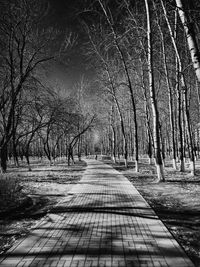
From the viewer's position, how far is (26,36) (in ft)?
51.8

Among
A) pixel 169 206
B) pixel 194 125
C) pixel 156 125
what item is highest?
pixel 194 125

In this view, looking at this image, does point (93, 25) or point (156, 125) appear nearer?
point (156, 125)

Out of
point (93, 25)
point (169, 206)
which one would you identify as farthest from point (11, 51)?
point (169, 206)

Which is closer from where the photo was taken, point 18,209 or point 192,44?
point 192,44

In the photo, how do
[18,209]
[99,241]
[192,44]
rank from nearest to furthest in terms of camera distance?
1. [99,241]
2. [192,44]
3. [18,209]

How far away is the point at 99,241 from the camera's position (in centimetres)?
430

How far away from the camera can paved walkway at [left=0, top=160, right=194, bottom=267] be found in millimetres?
3562

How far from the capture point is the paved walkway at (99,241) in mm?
3562

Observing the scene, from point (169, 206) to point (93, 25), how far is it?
537 inches

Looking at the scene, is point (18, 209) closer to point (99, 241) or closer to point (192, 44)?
point (99, 241)

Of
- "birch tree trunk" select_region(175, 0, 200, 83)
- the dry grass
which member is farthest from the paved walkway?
"birch tree trunk" select_region(175, 0, 200, 83)

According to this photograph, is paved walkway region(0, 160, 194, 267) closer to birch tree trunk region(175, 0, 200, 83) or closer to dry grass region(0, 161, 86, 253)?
dry grass region(0, 161, 86, 253)

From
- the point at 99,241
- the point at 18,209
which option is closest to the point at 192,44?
the point at 99,241

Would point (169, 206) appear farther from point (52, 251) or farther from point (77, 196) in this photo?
point (52, 251)
